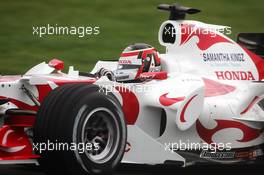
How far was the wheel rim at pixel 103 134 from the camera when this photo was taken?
9.20 metres

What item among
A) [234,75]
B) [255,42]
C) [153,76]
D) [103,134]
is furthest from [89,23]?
[103,134]

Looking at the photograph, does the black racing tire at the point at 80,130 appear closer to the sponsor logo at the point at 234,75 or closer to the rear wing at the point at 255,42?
the sponsor logo at the point at 234,75

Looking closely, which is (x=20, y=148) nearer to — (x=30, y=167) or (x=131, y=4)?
(x=30, y=167)

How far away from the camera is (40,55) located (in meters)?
18.5

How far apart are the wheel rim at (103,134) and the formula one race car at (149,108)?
0.04ft

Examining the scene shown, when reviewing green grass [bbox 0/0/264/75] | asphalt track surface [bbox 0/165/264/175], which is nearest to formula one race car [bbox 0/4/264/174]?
asphalt track surface [bbox 0/165/264/175]

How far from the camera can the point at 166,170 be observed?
11180 mm

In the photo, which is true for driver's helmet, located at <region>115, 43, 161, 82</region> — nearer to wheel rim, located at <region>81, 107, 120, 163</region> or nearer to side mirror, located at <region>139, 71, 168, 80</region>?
side mirror, located at <region>139, 71, 168, 80</region>

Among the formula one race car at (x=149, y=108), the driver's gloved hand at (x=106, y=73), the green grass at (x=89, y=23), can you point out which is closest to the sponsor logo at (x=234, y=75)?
the formula one race car at (x=149, y=108)

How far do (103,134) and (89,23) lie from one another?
11.1 m

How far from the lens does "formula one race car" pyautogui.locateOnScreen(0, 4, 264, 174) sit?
8.91 m

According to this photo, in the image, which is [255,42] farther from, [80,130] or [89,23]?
[89,23]

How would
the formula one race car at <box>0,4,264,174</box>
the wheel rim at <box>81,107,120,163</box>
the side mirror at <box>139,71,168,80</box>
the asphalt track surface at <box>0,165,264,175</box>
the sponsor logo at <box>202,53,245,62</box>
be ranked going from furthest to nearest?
the sponsor logo at <box>202,53,245,62</box> → the asphalt track surface at <box>0,165,264,175</box> → the side mirror at <box>139,71,168,80</box> → the wheel rim at <box>81,107,120,163</box> → the formula one race car at <box>0,4,264,174</box>

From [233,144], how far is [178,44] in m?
1.58
